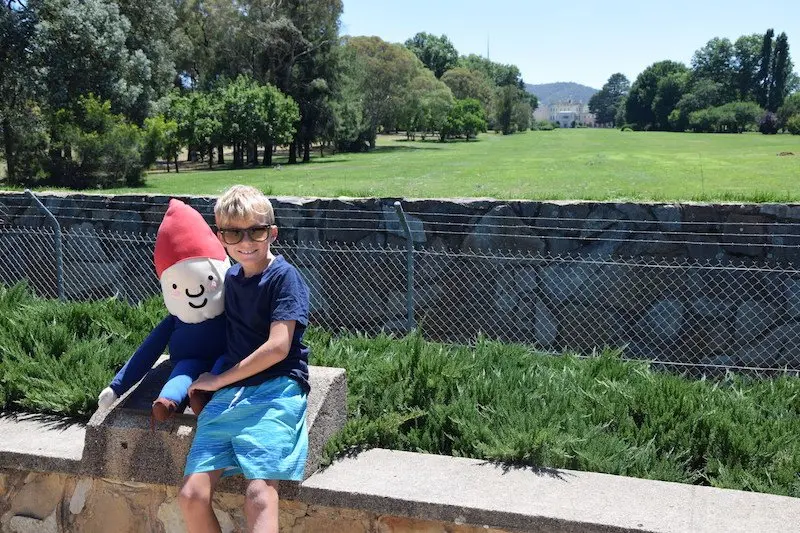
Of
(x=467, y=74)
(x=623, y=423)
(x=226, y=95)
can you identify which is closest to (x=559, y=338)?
(x=623, y=423)

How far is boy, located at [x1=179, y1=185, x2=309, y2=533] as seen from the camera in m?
2.60

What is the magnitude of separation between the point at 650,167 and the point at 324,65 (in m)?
18.8

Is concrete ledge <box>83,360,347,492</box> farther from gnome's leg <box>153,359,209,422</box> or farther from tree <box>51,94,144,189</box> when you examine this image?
tree <box>51,94,144,189</box>

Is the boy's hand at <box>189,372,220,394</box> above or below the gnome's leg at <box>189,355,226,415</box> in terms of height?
above

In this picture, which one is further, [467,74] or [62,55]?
[467,74]

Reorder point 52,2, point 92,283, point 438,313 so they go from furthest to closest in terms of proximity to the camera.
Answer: point 52,2 → point 92,283 → point 438,313

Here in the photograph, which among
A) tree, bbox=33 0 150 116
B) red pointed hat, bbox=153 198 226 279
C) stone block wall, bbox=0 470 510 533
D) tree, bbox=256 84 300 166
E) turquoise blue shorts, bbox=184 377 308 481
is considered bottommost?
stone block wall, bbox=0 470 510 533

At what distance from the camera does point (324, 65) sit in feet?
92.6

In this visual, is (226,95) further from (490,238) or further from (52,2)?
(490,238)

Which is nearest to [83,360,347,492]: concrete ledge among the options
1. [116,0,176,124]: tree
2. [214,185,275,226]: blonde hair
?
[214,185,275,226]: blonde hair

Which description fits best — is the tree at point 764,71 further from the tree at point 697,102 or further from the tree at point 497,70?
the tree at point 497,70

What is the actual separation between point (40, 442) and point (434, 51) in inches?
3568

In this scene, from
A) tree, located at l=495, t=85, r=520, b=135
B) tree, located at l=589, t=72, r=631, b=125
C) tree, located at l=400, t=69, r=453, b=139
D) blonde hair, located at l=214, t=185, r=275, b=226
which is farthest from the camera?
tree, located at l=589, t=72, r=631, b=125

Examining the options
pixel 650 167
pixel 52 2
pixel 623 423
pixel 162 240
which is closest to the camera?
pixel 162 240
